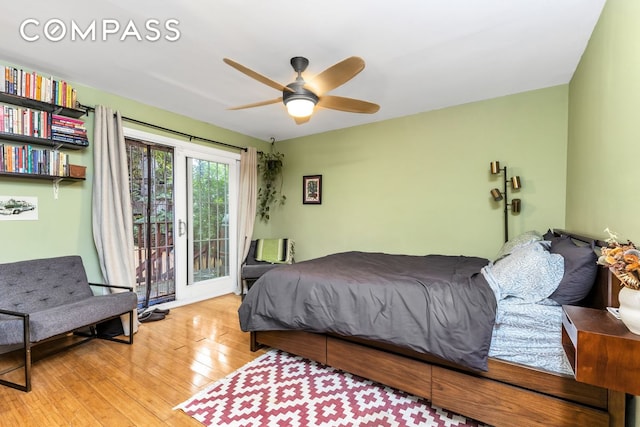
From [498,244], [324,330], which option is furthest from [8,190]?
[498,244]

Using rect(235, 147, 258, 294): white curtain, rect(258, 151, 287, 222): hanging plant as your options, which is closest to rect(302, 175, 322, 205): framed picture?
rect(258, 151, 287, 222): hanging plant

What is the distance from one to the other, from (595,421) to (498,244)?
6.68 feet

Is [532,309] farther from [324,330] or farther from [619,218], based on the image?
[324,330]

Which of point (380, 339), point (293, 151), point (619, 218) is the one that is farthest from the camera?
point (293, 151)

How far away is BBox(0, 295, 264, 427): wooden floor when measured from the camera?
1716 millimetres

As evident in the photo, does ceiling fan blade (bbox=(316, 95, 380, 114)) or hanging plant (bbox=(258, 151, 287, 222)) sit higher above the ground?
ceiling fan blade (bbox=(316, 95, 380, 114))

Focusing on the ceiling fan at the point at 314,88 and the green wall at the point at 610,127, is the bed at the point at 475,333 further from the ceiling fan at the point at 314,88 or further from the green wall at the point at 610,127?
the ceiling fan at the point at 314,88

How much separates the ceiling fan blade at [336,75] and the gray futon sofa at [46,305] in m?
2.49

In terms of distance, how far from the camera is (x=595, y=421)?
1.38 metres

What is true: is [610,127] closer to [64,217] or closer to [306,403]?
[306,403]

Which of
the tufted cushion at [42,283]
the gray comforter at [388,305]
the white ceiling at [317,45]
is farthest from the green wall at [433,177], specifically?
the tufted cushion at [42,283]

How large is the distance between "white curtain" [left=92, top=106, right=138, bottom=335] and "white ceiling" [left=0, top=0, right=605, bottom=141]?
0.43 metres

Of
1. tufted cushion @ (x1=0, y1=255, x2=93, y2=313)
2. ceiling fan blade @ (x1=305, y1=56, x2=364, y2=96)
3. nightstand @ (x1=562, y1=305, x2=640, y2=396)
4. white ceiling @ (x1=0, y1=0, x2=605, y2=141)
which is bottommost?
tufted cushion @ (x1=0, y1=255, x2=93, y2=313)

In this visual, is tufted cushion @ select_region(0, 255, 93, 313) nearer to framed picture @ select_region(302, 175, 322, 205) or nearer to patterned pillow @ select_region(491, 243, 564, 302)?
framed picture @ select_region(302, 175, 322, 205)
